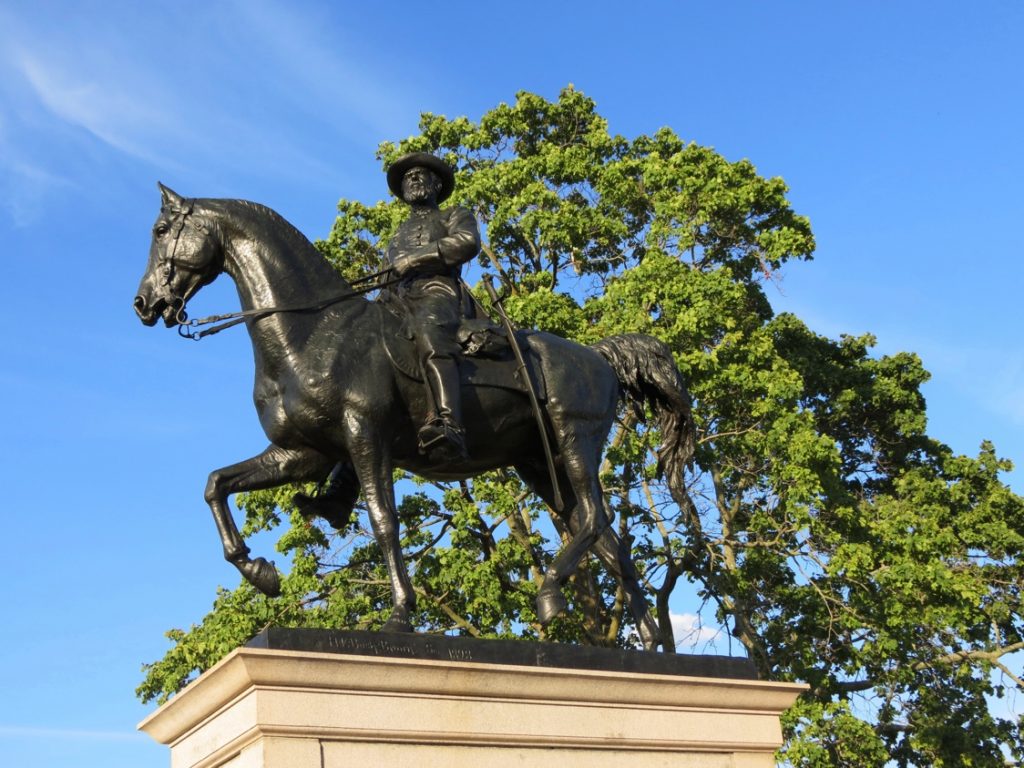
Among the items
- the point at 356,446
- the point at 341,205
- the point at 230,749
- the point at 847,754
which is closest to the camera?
the point at 230,749

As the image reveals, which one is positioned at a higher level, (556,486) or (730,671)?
(556,486)

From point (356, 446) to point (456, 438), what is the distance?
24.0 inches

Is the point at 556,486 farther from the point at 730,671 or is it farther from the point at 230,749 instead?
the point at 230,749

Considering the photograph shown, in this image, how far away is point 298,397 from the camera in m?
7.89

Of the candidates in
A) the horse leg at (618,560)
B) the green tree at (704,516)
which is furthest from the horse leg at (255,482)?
the green tree at (704,516)

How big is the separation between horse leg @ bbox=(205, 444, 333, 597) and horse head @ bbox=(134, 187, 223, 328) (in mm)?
1040

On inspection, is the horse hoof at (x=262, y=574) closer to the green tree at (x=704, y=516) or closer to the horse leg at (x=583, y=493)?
the horse leg at (x=583, y=493)

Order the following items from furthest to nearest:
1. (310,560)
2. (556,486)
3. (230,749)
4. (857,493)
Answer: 1. (857,493)
2. (310,560)
3. (556,486)
4. (230,749)

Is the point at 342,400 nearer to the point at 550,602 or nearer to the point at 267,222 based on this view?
the point at 267,222

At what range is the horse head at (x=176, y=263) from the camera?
27.0 feet

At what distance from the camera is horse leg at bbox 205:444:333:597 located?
7.74 metres

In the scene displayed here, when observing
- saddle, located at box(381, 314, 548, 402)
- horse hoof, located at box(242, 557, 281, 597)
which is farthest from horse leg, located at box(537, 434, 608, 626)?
horse hoof, located at box(242, 557, 281, 597)

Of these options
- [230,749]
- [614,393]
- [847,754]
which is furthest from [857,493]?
[230,749]

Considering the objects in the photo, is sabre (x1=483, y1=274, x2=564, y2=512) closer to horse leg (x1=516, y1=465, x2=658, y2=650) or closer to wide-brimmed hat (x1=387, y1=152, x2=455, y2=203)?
horse leg (x1=516, y1=465, x2=658, y2=650)
